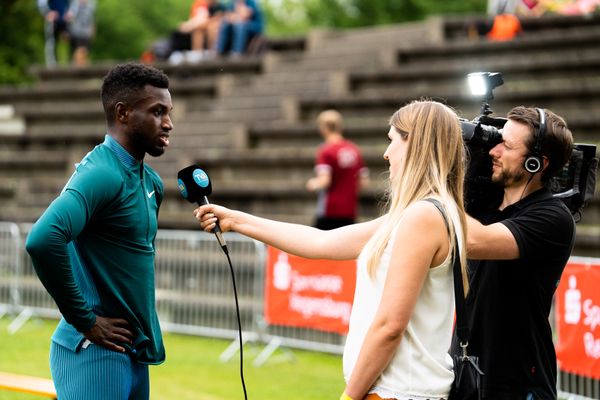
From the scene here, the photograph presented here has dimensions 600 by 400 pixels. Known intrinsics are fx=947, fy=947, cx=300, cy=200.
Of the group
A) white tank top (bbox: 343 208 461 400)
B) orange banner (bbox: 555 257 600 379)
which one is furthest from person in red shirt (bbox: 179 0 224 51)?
white tank top (bbox: 343 208 461 400)

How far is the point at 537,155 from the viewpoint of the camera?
3.99m

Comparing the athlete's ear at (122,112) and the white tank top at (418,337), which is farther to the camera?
the athlete's ear at (122,112)

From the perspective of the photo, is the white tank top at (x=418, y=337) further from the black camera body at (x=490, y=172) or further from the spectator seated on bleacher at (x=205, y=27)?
the spectator seated on bleacher at (x=205, y=27)

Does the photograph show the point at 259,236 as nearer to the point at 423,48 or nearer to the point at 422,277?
the point at 422,277

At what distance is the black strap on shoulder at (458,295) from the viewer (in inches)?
136

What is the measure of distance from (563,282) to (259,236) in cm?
417

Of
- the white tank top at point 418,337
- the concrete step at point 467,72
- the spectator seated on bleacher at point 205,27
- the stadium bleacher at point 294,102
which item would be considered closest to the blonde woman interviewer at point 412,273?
the white tank top at point 418,337

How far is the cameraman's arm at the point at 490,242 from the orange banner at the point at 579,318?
12.0ft

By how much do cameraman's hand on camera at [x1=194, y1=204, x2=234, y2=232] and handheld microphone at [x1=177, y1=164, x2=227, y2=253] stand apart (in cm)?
3

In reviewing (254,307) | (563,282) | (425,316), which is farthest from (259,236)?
(254,307)

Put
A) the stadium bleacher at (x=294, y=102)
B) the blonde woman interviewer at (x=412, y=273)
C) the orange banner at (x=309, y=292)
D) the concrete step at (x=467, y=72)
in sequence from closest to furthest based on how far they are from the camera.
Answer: the blonde woman interviewer at (x=412, y=273) < the orange banner at (x=309, y=292) < the stadium bleacher at (x=294, y=102) < the concrete step at (x=467, y=72)

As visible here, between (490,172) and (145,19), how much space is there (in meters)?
51.7

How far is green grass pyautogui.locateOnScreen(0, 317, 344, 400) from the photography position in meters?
8.33

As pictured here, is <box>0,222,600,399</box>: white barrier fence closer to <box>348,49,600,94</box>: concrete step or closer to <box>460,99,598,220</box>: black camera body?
<box>348,49,600,94</box>: concrete step
